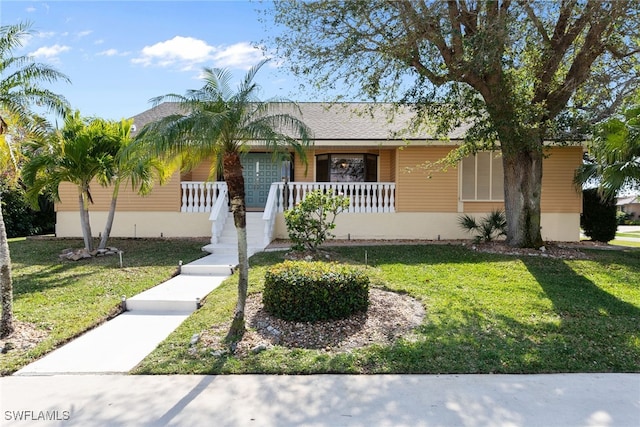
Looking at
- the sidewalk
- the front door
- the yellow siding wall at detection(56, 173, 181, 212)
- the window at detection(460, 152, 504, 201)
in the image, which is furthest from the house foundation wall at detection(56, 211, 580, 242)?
the sidewalk

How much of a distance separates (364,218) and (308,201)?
4.21 metres

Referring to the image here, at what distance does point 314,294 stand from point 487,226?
884 cm

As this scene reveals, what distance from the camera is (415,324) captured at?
17.5ft

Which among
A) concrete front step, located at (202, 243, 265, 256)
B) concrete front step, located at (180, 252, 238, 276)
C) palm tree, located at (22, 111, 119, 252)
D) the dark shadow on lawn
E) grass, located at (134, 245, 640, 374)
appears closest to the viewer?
grass, located at (134, 245, 640, 374)

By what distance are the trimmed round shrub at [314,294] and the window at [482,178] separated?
9473 mm

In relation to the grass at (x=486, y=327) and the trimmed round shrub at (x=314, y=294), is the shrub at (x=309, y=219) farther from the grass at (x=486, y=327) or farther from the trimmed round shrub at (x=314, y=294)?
the trimmed round shrub at (x=314, y=294)

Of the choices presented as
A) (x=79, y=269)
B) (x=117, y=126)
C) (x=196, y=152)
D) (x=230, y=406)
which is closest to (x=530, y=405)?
(x=230, y=406)

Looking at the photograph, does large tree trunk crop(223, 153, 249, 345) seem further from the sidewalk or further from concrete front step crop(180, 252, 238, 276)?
concrete front step crop(180, 252, 238, 276)

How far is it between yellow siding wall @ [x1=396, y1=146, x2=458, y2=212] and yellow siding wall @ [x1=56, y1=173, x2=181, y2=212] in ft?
Answer: 25.9

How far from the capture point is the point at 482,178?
44.7 feet

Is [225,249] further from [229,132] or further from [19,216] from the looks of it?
[19,216]

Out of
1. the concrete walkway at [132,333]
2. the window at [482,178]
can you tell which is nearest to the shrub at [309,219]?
the concrete walkway at [132,333]

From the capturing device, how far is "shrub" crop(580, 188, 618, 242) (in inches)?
571

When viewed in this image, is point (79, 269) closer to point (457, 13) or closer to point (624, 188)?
point (457, 13)
